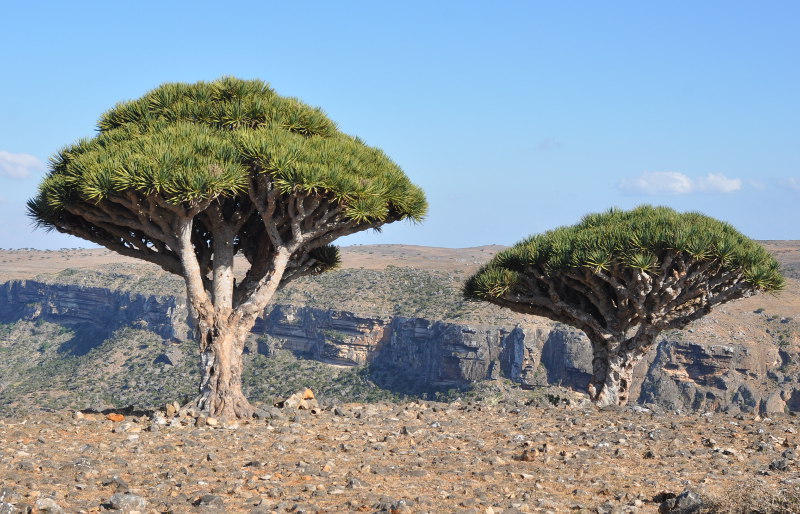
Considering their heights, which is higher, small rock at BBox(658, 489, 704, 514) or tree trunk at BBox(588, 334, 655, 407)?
tree trunk at BBox(588, 334, 655, 407)

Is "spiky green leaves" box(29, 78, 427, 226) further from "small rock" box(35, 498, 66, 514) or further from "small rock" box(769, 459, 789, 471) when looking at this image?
"small rock" box(769, 459, 789, 471)

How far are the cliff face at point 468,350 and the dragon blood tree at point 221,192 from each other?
45.3m

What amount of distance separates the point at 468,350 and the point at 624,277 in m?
52.5

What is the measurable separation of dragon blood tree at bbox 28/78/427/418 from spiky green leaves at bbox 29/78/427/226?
2cm

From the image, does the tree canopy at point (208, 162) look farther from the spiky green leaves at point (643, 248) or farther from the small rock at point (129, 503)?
the small rock at point (129, 503)

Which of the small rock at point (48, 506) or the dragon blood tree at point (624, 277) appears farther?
the dragon blood tree at point (624, 277)

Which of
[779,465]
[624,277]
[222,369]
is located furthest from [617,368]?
[222,369]

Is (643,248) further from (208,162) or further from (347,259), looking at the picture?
(347,259)

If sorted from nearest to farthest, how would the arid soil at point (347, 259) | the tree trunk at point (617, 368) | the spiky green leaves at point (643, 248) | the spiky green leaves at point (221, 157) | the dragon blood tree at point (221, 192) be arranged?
the spiky green leaves at point (221, 157) → the dragon blood tree at point (221, 192) → the spiky green leaves at point (643, 248) → the tree trunk at point (617, 368) → the arid soil at point (347, 259)

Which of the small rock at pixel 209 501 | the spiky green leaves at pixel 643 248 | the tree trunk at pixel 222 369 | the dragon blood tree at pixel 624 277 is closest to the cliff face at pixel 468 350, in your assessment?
the dragon blood tree at pixel 624 277

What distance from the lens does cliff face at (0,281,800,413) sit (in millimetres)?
62906

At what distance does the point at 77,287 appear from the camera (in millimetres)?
87188

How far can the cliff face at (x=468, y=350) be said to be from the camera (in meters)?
62.9

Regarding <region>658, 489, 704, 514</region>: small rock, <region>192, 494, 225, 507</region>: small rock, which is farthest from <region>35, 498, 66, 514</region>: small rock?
<region>658, 489, 704, 514</region>: small rock
